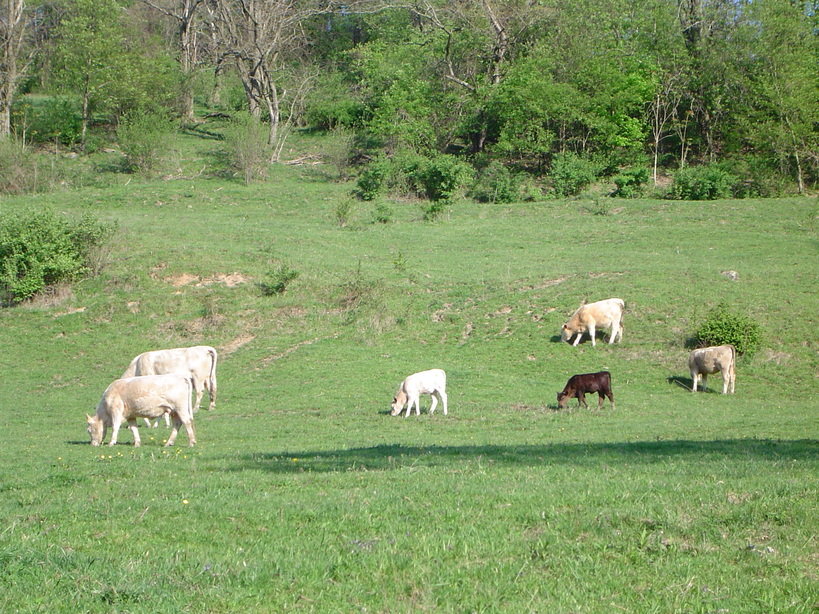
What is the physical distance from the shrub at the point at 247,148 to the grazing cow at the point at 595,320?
34380 mm

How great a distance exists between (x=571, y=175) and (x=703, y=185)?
873cm

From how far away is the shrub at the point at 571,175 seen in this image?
57.0 m

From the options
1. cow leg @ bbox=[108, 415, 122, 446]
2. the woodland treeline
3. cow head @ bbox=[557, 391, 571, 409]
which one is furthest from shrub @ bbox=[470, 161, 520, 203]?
cow leg @ bbox=[108, 415, 122, 446]

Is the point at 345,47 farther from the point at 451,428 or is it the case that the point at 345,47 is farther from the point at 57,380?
the point at 451,428

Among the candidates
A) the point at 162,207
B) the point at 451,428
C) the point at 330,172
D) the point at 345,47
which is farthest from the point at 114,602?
the point at 345,47

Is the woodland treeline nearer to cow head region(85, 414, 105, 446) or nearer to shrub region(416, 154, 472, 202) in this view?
shrub region(416, 154, 472, 202)

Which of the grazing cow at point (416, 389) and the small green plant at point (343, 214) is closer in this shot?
the grazing cow at point (416, 389)

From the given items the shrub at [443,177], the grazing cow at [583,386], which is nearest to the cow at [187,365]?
the grazing cow at [583,386]

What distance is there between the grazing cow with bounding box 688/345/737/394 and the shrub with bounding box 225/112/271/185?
39202mm

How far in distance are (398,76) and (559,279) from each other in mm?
36624

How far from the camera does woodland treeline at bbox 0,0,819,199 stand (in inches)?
2248

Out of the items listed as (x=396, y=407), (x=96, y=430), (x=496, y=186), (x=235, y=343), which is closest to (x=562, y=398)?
(x=396, y=407)

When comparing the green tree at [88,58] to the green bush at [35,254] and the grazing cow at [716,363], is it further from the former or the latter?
the grazing cow at [716,363]

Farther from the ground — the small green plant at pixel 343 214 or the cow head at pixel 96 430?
the small green plant at pixel 343 214
